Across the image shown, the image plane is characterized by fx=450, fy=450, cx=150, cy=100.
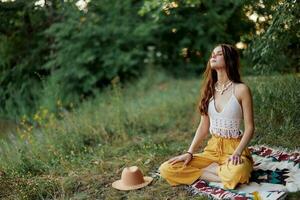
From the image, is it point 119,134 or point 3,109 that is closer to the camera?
point 119,134

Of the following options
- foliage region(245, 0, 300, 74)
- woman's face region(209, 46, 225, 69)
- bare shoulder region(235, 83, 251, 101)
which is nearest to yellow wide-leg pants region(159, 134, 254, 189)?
bare shoulder region(235, 83, 251, 101)

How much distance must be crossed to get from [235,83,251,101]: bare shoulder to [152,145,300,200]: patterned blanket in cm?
80

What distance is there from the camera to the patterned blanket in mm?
3955

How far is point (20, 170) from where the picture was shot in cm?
525

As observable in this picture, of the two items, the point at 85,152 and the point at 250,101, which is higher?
the point at 250,101

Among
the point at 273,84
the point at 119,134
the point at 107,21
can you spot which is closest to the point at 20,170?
the point at 119,134

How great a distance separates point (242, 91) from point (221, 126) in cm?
40

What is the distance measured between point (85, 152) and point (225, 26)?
522cm

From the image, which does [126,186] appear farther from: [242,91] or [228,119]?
[242,91]

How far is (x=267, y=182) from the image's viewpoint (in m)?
4.21

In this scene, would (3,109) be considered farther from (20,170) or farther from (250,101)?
(250,101)

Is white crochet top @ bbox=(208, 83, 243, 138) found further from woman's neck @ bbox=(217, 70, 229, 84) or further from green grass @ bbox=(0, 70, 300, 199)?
green grass @ bbox=(0, 70, 300, 199)

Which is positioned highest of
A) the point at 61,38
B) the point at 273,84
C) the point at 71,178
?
the point at 61,38

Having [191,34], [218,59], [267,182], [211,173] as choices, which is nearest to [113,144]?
[211,173]
